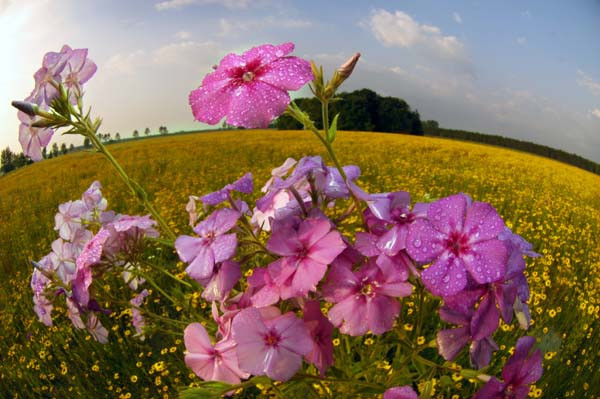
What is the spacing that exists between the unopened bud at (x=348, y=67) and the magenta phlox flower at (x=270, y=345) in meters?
0.54

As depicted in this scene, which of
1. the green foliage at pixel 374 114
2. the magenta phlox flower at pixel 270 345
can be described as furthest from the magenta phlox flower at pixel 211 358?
the green foliage at pixel 374 114

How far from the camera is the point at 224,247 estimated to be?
1100 millimetres

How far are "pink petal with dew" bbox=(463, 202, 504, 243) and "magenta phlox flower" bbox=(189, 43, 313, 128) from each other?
44cm

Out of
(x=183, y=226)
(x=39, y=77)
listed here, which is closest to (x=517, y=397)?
(x=39, y=77)

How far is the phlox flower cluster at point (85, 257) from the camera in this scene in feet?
4.53

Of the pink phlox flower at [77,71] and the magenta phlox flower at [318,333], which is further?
the pink phlox flower at [77,71]

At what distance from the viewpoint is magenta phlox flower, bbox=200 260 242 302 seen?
3.71 feet

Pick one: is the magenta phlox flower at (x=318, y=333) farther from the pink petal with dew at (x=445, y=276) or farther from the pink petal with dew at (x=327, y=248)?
the pink petal with dew at (x=445, y=276)

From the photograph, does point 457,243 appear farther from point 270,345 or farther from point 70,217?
point 70,217

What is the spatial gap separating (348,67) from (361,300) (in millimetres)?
511

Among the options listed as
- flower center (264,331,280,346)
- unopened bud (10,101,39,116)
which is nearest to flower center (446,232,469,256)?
flower center (264,331,280,346)

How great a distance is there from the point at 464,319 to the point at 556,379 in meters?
2.05

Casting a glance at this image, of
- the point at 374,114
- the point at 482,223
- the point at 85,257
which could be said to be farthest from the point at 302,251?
the point at 374,114

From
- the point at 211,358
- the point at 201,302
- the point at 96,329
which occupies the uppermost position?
the point at 211,358
